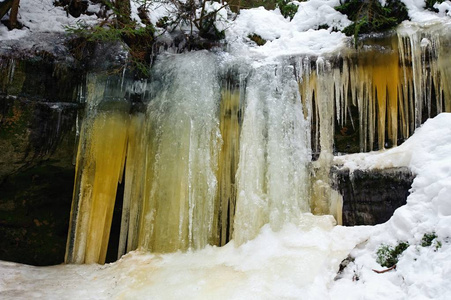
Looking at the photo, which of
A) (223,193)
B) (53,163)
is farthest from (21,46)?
(223,193)

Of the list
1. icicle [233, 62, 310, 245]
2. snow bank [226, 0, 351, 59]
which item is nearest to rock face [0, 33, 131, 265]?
snow bank [226, 0, 351, 59]

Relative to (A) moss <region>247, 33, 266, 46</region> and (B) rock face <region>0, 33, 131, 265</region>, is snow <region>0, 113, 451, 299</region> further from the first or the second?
(A) moss <region>247, 33, 266, 46</region>

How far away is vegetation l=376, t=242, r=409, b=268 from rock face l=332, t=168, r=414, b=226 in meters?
1.83

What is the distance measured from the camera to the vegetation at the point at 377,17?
5017 mm

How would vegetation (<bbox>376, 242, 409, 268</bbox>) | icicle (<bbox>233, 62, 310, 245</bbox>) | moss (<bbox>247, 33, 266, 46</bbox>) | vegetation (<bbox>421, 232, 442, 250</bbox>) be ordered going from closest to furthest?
vegetation (<bbox>421, 232, 442, 250</bbox>) → vegetation (<bbox>376, 242, 409, 268</bbox>) → icicle (<bbox>233, 62, 310, 245</bbox>) → moss (<bbox>247, 33, 266, 46</bbox>)

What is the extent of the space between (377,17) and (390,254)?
13.1 ft

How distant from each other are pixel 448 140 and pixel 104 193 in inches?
179

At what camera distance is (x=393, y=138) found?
5.03 metres

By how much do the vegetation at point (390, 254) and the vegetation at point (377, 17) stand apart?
3406 millimetres

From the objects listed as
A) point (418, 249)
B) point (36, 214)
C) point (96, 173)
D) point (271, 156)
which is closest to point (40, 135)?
point (96, 173)

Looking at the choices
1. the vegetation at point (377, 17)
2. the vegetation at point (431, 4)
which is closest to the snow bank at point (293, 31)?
the vegetation at point (377, 17)

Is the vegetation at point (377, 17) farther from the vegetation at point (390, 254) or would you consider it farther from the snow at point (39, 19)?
the snow at point (39, 19)

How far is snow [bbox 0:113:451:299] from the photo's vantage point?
2516 mm

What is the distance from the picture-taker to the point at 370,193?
4.75m
